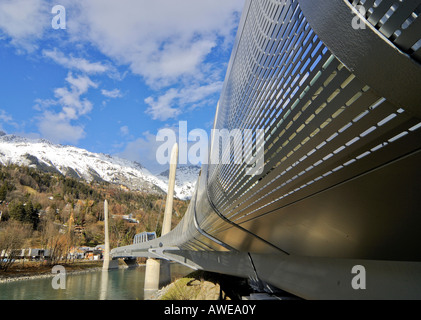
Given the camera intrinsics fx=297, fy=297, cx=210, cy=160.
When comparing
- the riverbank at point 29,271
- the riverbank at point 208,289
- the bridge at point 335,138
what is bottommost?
the riverbank at point 29,271

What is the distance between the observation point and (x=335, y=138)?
7.25 feet

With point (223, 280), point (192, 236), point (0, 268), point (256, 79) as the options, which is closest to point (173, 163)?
point (223, 280)

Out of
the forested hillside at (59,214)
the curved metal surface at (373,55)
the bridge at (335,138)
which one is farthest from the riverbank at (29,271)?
the curved metal surface at (373,55)

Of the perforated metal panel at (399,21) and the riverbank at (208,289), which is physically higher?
the perforated metal panel at (399,21)

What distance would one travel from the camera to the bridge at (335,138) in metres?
1.69

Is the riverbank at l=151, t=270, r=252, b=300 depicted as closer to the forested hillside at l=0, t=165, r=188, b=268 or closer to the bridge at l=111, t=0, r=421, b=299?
the bridge at l=111, t=0, r=421, b=299

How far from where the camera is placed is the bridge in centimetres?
169

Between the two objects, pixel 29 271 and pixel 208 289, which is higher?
pixel 208 289

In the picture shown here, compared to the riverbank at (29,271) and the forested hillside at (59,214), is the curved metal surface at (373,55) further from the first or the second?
the forested hillside at (59,214)

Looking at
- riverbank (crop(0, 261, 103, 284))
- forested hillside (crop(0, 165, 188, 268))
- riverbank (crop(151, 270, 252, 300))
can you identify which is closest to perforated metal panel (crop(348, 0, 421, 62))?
riverbank (crop(151, 270, 252, 300))

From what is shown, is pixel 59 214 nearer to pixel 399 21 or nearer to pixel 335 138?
pixel 335 138

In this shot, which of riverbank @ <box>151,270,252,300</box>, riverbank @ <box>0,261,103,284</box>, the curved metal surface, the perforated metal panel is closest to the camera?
the perforated metal panel

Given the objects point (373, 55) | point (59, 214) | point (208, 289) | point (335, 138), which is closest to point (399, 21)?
Result: point (373, 55)

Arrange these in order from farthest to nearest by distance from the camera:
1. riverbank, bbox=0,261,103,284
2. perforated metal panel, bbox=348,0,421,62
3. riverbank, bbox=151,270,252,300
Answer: riverbank, bbox=0,261,103,284 < riverbank, bbox=151,270,252,300 < perforated metal panel, bbox=348,0,421,62
